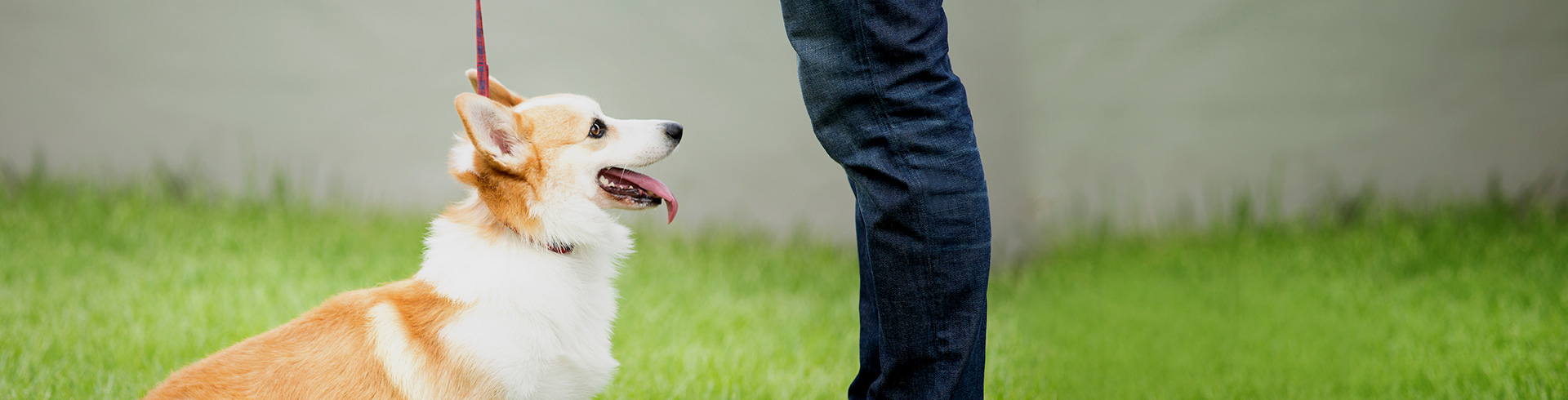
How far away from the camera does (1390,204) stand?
2.62 m

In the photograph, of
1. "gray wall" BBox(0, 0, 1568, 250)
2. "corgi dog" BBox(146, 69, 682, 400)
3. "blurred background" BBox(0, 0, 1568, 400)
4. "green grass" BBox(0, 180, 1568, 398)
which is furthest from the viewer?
→ "gray wall" BBox(0, 0, 1568, 250)

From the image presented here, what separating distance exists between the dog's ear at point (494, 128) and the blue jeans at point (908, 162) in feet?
1.51

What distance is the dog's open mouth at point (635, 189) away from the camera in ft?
4.93

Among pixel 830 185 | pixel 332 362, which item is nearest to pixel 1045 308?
pixel 830 185

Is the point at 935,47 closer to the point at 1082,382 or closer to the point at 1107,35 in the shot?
the point at 1082,382

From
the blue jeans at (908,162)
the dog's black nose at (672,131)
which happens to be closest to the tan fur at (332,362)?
the dog's black nose at (672,131)

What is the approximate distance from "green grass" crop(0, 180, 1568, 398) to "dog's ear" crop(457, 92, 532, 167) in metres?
0.88

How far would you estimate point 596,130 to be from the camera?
1.51 m

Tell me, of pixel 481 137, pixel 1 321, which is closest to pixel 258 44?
pixel 1 321

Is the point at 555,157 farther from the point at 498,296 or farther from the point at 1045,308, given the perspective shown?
the point at 1045,308

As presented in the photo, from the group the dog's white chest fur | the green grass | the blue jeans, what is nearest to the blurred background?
the green grass

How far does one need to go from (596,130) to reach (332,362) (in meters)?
0.53

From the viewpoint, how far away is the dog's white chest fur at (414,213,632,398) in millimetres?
1349

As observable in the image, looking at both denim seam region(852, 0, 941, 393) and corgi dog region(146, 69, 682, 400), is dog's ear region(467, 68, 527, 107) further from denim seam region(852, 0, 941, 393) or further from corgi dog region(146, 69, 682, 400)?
denim seam region(852, 0, 941, 393)
